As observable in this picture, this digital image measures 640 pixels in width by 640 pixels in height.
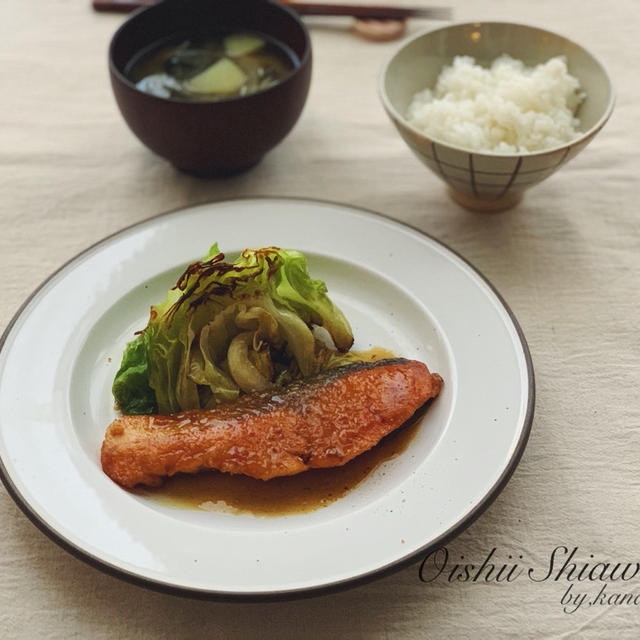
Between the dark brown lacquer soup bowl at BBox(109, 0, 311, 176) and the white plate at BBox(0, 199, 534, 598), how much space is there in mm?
344

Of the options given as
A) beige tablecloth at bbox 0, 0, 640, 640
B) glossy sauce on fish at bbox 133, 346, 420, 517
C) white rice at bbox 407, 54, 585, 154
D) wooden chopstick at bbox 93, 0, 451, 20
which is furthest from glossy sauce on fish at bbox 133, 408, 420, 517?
wooden chopstick at bbox 93, 0, 451, 20

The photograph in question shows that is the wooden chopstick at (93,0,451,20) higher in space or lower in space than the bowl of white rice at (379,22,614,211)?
lower

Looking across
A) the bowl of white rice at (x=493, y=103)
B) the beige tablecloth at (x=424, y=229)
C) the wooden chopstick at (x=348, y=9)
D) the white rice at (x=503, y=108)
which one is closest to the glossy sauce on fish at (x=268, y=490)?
the beige tablecloth at (x=424, y=229)

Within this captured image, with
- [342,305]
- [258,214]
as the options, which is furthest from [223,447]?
[258,214]

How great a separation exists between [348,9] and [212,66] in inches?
45.8

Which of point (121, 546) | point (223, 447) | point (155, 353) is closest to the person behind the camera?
point (121, 546)

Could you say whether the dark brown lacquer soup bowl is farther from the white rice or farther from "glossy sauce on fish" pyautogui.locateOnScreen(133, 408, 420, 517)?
"glossy sauce on fish" pyautogui.locateOnScreen(133, 408, 420, 517)

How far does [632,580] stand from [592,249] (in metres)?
1.50

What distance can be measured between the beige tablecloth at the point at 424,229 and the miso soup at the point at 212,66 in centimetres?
37

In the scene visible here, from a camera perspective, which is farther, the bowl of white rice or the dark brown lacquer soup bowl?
the dark brown lacquer soup bowl

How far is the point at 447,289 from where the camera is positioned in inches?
114

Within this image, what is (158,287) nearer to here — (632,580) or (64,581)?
(64,581)

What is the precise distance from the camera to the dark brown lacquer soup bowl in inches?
128

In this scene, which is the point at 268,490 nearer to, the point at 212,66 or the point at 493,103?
the point at 493,103
